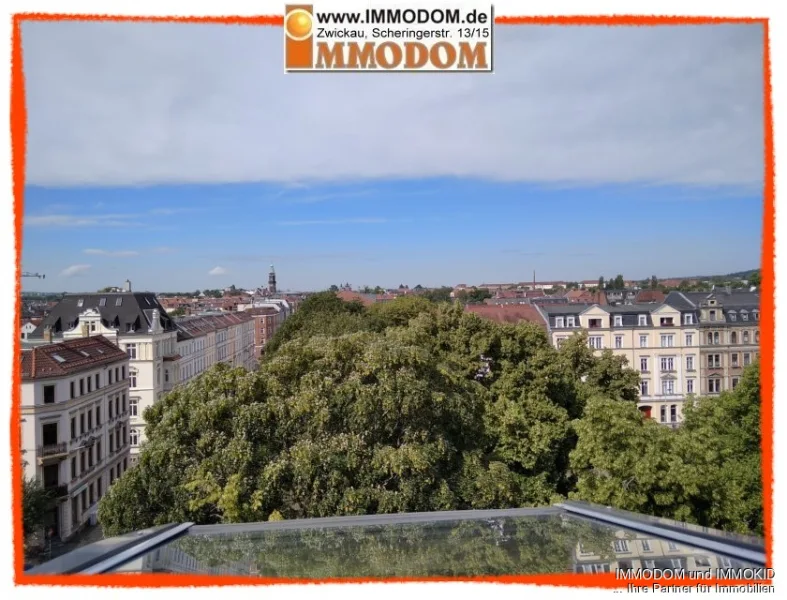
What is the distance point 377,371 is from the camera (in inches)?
396

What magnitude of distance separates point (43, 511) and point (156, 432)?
7.90m

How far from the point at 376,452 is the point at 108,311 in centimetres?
2120

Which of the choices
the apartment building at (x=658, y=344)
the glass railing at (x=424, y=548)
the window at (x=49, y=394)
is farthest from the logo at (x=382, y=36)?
the apartment building at (x=658, y=344)

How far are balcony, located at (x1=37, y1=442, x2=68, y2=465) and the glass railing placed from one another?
1431 cm

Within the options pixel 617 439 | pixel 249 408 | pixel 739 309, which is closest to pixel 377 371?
pixel 249 408

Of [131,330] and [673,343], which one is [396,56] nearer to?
[131,330]

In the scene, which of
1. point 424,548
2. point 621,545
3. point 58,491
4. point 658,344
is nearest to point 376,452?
point 424,548

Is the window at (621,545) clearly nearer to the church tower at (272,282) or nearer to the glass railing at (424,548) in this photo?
the glass railing at (424,548)

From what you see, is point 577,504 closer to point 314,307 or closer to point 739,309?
point 314,307

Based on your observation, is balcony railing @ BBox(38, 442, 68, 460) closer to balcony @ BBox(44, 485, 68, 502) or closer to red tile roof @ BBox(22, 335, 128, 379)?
balcony @ BBox(44, 485, 68, 502)

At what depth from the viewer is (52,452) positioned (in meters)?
17.1

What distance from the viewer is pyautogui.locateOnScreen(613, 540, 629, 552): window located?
419cm

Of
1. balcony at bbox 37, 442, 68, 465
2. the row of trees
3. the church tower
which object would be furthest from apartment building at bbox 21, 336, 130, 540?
the church tower

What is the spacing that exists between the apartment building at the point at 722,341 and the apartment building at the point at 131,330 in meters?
25.9
